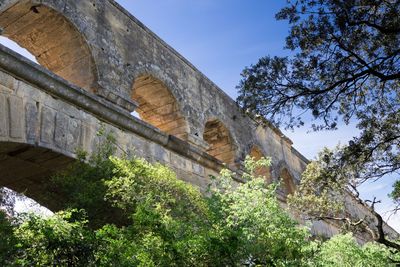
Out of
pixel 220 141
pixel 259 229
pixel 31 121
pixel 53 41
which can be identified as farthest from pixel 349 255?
pixel 53 41

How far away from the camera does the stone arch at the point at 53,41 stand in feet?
20.8

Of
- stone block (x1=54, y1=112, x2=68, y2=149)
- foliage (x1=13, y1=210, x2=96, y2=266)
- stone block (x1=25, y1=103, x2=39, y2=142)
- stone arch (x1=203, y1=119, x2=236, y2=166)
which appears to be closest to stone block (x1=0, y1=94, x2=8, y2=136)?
stone block (x1=25, y1=103, x2=39, y2=142)

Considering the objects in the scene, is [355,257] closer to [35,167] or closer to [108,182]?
[108,182]

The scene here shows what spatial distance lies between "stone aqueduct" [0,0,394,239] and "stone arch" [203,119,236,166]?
2 cm

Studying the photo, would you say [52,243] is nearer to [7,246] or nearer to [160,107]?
[7,246]

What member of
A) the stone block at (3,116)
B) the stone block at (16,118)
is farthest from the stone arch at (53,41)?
the stone block at (3,116)

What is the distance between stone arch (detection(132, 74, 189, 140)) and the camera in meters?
8.27

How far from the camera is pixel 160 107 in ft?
28.0

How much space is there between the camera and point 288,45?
5477 mm

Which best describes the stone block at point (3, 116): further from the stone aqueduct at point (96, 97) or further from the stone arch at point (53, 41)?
the stone arch at point (53, 41)

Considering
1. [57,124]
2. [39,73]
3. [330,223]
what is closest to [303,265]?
[57,124]

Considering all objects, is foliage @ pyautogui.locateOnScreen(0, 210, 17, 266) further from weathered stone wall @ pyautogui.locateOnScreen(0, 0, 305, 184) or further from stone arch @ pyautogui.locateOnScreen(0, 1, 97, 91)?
stone arch @ pyautogui.locateOnScreen(0, 1, 97, 91)

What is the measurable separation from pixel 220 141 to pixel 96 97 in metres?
4.75

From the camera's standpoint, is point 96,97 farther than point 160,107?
No
